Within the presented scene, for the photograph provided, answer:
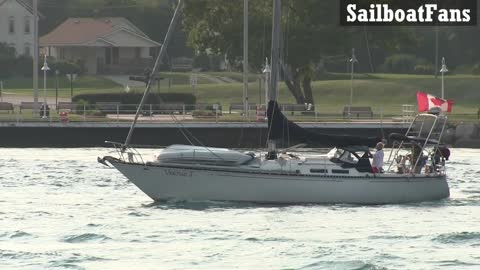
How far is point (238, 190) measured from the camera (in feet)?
155

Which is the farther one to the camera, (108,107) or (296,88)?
(296,88)

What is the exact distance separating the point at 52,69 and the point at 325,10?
41.1m

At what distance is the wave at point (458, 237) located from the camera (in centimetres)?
4159

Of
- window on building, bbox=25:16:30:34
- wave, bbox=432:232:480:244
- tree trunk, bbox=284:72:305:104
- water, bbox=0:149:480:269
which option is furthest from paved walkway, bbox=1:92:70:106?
wave, bbox=432:232:480:244

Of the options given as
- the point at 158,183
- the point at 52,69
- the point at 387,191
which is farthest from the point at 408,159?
the point at 52,69

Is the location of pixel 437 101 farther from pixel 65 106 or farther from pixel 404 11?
pixel 404 11

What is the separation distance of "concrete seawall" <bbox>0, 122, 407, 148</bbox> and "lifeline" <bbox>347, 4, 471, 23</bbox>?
26543mm

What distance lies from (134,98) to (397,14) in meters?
24.9

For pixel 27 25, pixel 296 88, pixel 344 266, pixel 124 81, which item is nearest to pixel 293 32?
pixel 296 88

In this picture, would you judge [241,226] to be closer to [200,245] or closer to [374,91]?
[200,245]

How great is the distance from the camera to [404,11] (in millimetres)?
111812

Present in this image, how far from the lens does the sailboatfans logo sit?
105938 millimetres

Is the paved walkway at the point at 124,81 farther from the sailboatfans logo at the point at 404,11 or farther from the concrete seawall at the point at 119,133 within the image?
the concrete seawall at the point at 119,133

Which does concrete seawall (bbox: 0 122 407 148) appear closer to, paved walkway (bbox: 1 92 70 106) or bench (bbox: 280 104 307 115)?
bench (bbox: 280 104 307 115)
